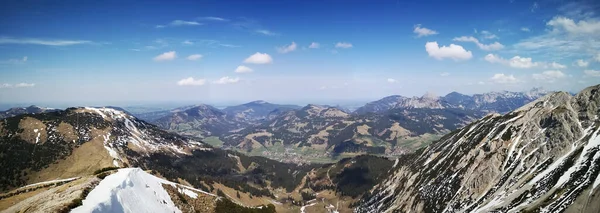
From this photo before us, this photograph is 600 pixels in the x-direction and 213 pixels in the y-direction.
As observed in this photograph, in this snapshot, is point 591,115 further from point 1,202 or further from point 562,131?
point 1,202

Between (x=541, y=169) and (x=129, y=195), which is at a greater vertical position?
(x=129, y=195)

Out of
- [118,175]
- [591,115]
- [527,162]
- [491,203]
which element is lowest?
[491,203]

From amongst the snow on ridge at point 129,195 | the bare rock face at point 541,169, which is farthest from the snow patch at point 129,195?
the bare rock face at point 541,169

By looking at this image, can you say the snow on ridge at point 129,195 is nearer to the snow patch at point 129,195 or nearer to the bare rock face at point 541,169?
the snow patch at point 129,195

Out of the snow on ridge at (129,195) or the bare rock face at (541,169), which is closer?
the snow on ridge at (129,195)

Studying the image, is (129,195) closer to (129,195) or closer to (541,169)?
(129,195)

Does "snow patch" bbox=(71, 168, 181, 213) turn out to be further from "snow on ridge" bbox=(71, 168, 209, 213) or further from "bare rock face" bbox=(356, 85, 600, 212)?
"bare rock face" bbox=(356, 85, 600, 212)

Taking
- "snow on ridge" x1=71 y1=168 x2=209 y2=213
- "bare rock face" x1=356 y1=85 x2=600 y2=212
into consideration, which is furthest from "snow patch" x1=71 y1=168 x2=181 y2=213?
"bare rock face" x1=356 y1=85 x2=600 y2=212

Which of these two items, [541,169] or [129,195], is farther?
[541,169]

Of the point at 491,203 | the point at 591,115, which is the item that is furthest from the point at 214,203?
the point at 591,115

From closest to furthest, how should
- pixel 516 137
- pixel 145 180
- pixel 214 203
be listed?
pixel 145 180, pixel 214 203, pixel 516 137

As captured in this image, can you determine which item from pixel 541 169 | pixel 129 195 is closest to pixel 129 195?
pixel 129 195
